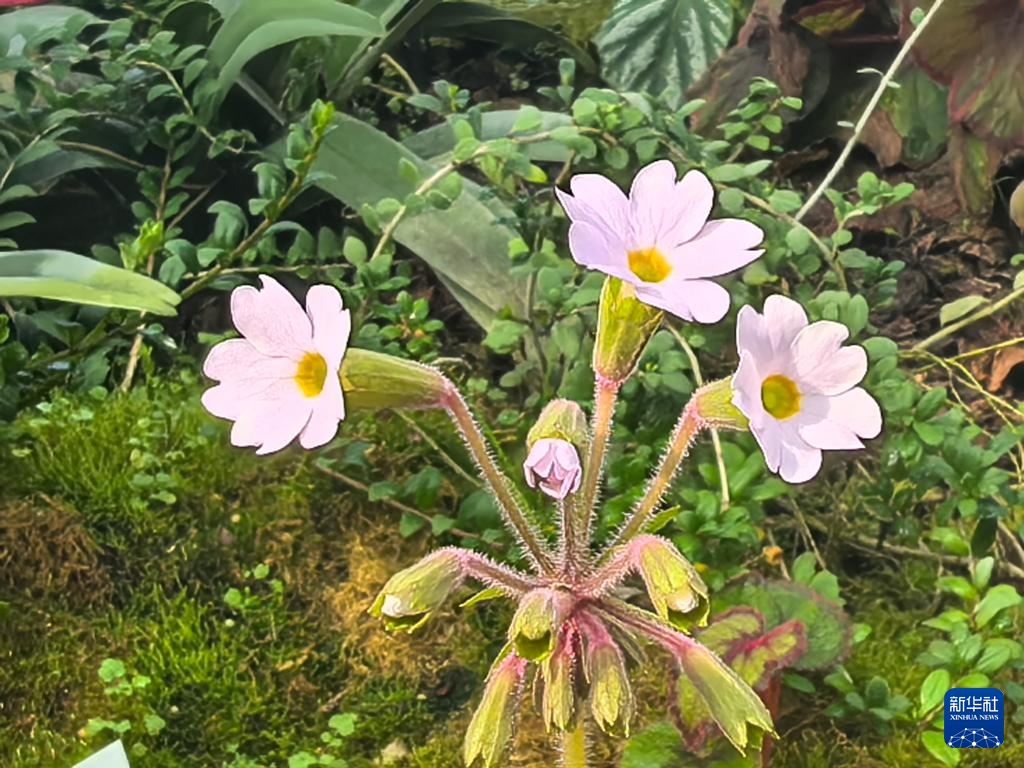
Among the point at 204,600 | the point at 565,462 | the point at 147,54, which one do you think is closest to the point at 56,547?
the point at 204,600

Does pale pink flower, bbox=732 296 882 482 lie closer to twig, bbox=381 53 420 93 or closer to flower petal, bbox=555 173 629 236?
flower petal, bbox=555 173 629 236

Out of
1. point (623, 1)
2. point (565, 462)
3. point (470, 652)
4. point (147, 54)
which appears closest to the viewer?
point (565, 462)

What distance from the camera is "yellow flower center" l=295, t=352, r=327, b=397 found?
1.60ft

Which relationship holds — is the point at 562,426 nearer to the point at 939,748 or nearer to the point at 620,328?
the point at 620,328

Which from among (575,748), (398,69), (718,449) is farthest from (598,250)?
(398,69)

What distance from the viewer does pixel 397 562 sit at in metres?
0.83

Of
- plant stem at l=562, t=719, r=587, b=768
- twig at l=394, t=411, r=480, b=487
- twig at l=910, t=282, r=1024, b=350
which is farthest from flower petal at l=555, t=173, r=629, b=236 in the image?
twig at l=910, t=282, r=1024, b=350

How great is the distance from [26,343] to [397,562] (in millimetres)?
334

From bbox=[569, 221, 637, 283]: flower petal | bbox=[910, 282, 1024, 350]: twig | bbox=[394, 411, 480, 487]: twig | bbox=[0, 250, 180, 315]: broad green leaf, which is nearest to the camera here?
bbox=[569, 221, 637, 283]: flower petal

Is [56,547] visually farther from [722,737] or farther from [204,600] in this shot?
[722,737]

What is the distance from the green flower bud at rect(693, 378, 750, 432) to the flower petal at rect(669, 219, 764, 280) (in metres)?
0.06

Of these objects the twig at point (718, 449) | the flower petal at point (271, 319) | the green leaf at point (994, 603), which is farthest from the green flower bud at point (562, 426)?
the green leaf at point (994, 603)

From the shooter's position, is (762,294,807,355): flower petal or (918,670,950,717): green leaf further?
(918,670,950,717): green leaf

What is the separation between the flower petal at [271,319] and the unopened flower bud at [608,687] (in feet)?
0.61
